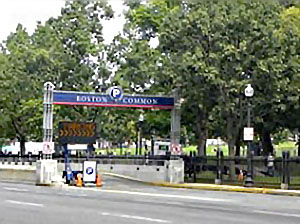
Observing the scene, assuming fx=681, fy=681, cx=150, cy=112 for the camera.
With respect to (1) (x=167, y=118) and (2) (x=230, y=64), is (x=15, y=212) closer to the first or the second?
(2) (x=230, y=64)

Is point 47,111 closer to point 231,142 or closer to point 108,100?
point 108,100

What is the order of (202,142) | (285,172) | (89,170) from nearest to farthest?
(285,172), (89,170), (202,142)

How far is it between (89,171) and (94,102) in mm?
4397

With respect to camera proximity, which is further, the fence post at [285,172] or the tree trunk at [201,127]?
the tree trunk at [201,127]

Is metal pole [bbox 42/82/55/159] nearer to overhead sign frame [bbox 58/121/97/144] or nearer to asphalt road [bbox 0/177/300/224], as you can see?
overhead sign frame [bbox 58/121/97/144]

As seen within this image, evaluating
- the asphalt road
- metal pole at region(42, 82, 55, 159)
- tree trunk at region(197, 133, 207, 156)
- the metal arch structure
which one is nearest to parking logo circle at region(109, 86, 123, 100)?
the metal arch structure

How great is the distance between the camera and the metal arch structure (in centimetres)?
3778

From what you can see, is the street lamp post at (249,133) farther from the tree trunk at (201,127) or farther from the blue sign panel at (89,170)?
the tree trunk at (201,127)

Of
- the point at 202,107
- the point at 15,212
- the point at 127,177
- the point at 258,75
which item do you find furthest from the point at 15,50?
the point at 15,212

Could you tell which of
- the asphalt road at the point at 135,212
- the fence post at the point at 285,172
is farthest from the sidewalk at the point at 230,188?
the asphalt road at the point at 135,212

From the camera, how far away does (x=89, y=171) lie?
1433 inches

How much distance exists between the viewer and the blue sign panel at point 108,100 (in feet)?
126

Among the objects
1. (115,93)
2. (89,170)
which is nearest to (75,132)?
(115,93)

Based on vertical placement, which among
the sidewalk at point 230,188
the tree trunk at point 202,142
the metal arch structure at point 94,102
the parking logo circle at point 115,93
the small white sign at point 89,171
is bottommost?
the sidewalk at point 230,188
